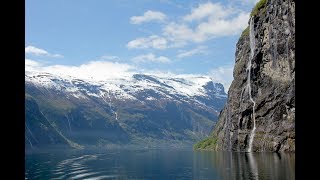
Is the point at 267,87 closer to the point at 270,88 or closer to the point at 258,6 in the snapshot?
the point at 270,88

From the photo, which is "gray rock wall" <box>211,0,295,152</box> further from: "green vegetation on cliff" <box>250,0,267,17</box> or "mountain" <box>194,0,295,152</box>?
"green vegetation on cliff" <box>250,0,267,17</box>

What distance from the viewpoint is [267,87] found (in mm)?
172125

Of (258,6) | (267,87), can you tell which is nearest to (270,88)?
(267,87)

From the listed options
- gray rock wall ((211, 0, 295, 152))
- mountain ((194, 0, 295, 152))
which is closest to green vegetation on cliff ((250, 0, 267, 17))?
mountain ((194, 0, 295, 152))

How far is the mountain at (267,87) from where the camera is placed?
159 meters

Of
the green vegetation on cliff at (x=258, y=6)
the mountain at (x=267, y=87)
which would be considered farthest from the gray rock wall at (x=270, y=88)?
the green vegetation on cliff at (x=258, y=6)

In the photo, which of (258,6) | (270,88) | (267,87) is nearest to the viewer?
(270,88)

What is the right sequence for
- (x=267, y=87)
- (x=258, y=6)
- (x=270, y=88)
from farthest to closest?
(x=258, y=6)
(x=267, y=87)
(x=270, y=88)

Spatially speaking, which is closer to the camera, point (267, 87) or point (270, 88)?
point (270, 88)

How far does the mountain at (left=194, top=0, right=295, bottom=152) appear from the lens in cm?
15875

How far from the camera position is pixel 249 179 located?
8181 centimetres

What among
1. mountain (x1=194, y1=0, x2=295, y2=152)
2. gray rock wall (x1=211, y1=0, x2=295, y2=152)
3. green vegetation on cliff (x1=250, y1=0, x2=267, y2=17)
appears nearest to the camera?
gray rock wall (x1=211, y1=0, x2=295, y2=152)
